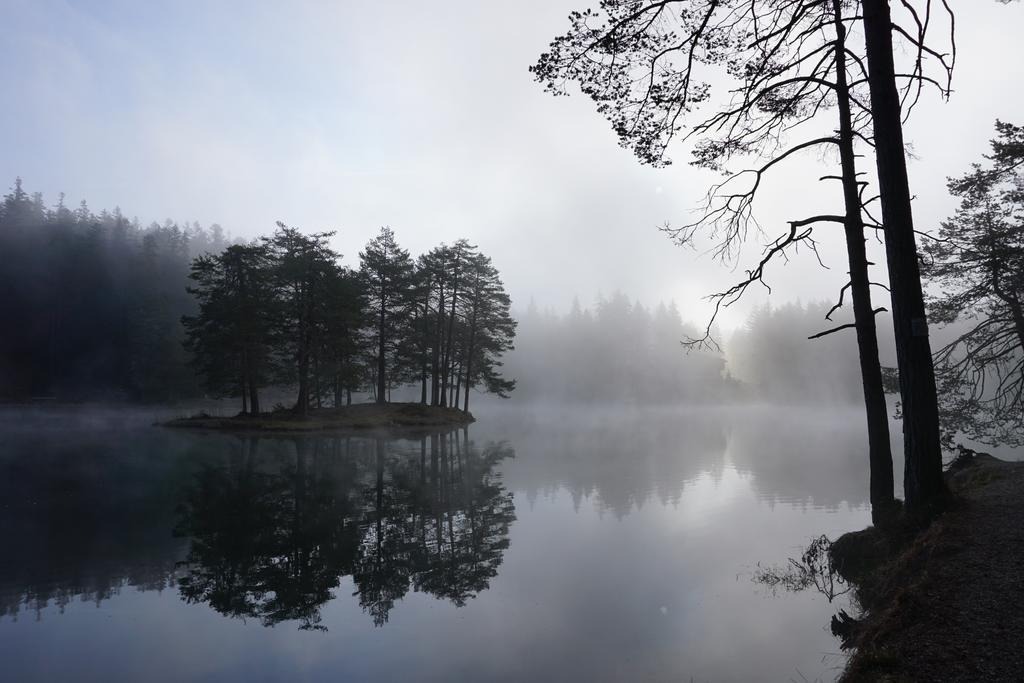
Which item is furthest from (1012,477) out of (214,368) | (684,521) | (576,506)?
(214,368)

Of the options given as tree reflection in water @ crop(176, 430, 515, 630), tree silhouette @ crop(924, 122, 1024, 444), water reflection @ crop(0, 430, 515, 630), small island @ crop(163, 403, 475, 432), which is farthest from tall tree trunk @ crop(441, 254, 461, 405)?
tree silhouette @ crop(924, 122, 1024, 444)

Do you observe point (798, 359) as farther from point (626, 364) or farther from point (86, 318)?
point (86, 318)

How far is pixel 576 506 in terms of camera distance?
15.1 metres

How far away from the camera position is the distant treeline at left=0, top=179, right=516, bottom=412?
3884 cm

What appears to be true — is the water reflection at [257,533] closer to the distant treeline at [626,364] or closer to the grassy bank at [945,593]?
the grassy bank at [945,593]

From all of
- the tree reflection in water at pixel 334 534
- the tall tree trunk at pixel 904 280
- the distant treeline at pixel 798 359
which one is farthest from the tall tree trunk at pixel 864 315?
the distant treeline at pixel 798 359

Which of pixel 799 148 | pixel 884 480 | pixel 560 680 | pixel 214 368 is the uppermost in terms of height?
pixel 799 148

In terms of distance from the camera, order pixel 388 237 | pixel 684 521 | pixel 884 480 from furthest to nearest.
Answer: pixel 388 237
pixel 684 521
pixel 884 480

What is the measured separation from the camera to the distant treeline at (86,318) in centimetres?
6794

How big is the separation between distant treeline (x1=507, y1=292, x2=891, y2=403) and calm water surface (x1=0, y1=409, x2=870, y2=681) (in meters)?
74.9

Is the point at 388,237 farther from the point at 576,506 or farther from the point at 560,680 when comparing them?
the point at 560,680

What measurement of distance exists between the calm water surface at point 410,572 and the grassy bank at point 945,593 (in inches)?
35.6

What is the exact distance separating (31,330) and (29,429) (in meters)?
51.8

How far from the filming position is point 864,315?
10.3 meters
